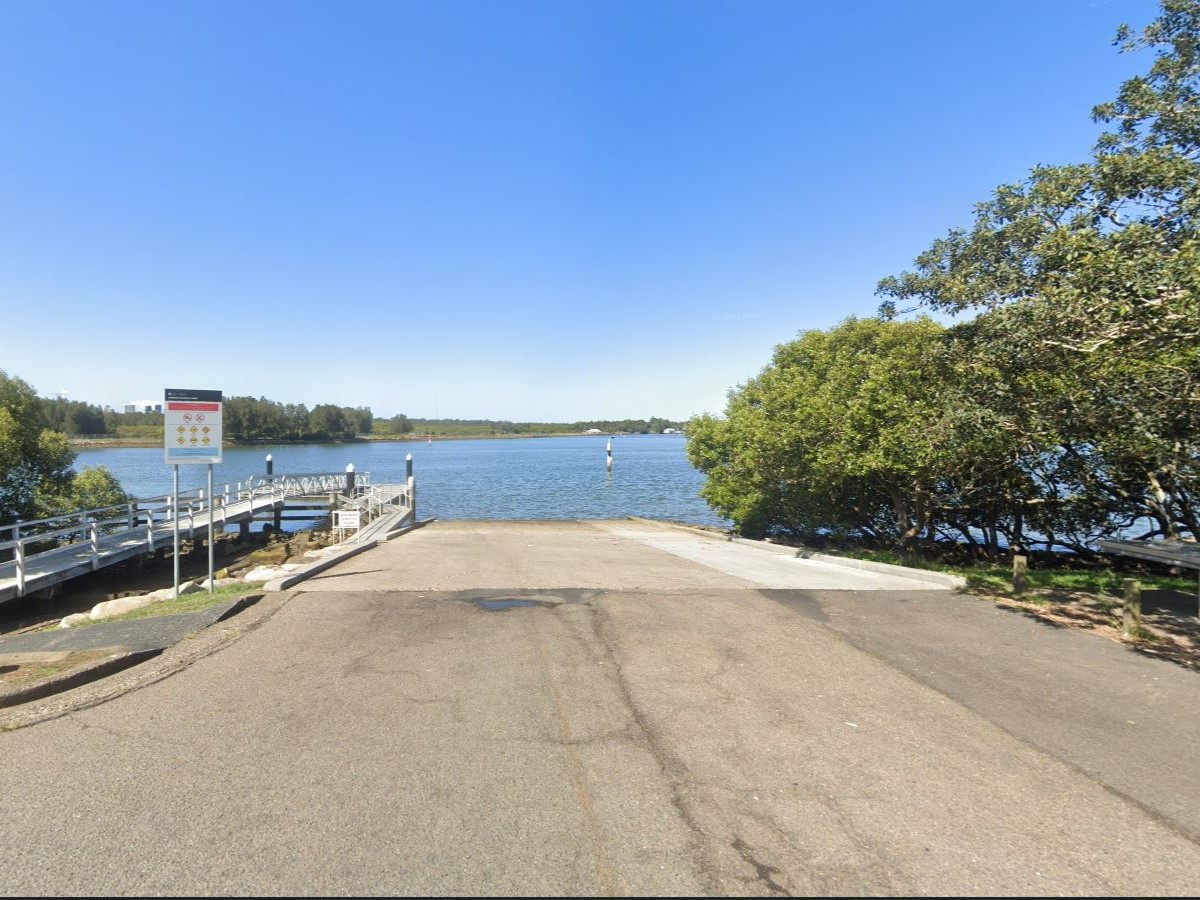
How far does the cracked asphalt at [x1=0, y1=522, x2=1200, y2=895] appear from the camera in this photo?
3.29 m

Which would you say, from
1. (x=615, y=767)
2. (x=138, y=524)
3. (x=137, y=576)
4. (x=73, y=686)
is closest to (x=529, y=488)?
(x=138, y=524)

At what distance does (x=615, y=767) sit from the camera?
14.3 feet

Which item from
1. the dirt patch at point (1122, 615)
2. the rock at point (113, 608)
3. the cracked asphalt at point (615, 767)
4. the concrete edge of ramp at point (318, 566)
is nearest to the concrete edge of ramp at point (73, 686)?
the cracked asphalt at point (615, 767)

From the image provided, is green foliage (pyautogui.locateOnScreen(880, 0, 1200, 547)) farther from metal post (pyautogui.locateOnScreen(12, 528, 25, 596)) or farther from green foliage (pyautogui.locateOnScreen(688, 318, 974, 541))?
metal post (pyautogui.locateOnScreen(12, 528, 25, 596))

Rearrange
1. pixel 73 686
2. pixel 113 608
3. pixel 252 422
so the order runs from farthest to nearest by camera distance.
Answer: pixel 252 422
pixel 113 608
pixel 73 686

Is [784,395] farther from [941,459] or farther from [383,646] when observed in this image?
[383,646]

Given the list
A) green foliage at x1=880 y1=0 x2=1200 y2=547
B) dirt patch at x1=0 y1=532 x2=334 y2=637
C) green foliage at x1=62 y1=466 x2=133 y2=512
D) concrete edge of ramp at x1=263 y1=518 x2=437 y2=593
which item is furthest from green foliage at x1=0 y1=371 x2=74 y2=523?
green foliage at x1=880 y1=0 x2=1200 y2=547

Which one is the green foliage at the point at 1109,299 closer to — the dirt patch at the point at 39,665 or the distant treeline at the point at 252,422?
the dirt patch at the point at 39,665

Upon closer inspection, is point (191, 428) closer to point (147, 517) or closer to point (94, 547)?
point (94, 547)

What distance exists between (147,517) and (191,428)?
47.3 feet

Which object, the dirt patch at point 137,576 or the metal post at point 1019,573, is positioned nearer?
the metal post at point 1019,573

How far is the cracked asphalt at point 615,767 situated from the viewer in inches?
130

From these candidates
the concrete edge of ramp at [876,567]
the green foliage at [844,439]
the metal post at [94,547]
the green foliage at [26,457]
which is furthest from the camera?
the green foliage at [26,457]

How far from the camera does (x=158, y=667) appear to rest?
249 inches
